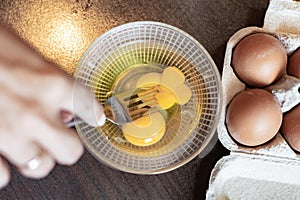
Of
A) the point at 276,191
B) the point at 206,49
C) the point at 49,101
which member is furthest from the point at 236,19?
the point at 49,101

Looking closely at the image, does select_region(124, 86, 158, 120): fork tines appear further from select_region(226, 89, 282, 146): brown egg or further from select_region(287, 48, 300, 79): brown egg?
select_region(287, 48, 300, 79): brown egg

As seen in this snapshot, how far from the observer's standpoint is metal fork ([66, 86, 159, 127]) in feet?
3.13

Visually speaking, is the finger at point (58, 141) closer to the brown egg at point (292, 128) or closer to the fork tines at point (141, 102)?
the fork tines at point (141, 102)

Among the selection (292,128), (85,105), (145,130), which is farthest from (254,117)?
(85,105)

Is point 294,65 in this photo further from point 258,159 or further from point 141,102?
point 141,102

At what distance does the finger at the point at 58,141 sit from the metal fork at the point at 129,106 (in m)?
0.21

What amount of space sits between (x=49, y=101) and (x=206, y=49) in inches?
16.9

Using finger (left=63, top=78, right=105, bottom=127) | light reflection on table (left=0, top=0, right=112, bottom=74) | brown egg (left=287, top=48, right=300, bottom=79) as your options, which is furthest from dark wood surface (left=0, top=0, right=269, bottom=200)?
finger (left=63, top=78, right=105, bottom=127)

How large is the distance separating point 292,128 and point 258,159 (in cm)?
9

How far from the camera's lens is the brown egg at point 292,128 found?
989 mm

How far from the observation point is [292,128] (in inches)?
39.2

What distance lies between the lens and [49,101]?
761 millimetres

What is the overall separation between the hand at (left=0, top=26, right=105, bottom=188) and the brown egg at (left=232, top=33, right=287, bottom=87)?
1.13 ft

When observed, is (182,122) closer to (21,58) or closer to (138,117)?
(138,117)
